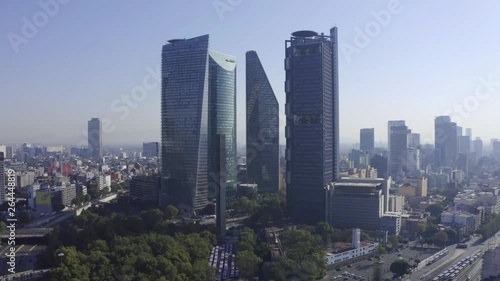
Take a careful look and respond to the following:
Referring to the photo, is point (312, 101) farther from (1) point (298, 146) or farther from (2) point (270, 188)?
(2) point (270, 188)

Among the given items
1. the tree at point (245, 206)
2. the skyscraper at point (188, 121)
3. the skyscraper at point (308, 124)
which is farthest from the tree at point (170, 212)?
the skyscraper at point (308, 124)

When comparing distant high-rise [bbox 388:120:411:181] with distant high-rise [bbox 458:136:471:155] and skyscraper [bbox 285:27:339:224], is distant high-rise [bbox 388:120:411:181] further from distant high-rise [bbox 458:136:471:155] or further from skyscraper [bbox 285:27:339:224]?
skyscraper [bbox 285:27:339:224]

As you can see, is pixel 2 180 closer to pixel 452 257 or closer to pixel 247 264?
pixel 247 264

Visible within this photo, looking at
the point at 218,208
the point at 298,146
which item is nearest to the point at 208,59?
the point at 298,146

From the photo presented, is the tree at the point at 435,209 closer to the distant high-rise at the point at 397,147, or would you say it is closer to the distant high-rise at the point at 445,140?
the distant high-rise at the point at 397,147

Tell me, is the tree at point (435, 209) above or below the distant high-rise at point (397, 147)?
below

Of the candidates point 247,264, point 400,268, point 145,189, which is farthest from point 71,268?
point 145,189
